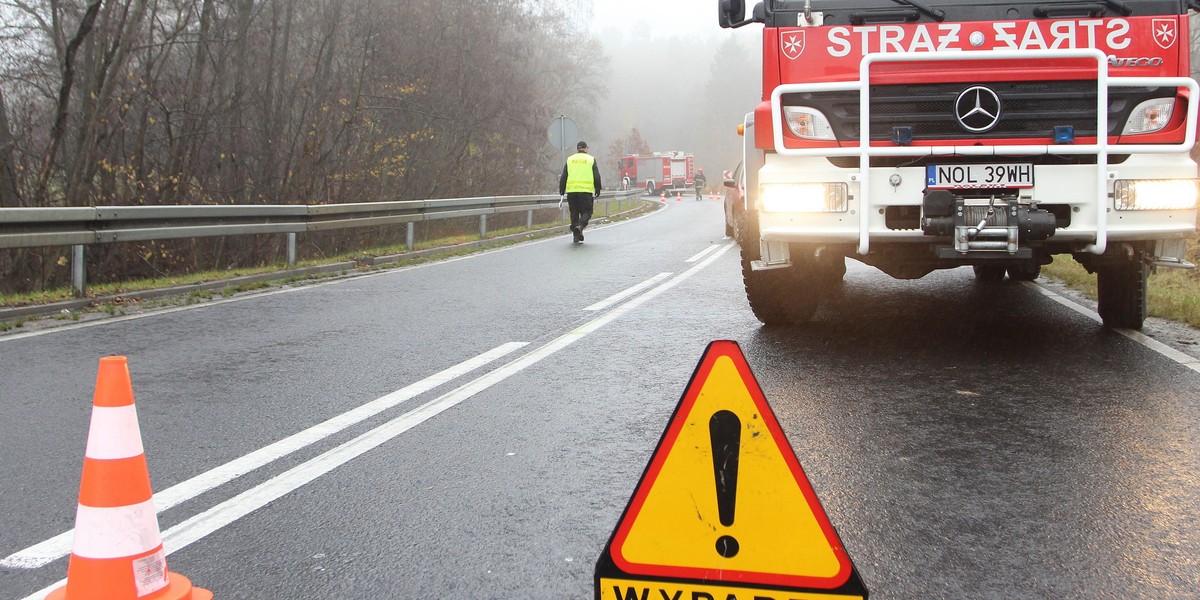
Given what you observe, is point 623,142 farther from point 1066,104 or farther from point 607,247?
point 1066,104

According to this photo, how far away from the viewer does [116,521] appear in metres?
2.92

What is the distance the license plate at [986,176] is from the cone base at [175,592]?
183 inches

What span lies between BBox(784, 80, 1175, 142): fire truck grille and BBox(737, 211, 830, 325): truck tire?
4.54ft

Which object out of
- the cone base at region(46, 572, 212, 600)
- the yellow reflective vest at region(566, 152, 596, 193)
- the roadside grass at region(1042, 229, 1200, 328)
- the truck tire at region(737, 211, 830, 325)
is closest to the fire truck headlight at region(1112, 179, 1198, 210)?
the roadside grass at region(1042, 229, 1200, 328)

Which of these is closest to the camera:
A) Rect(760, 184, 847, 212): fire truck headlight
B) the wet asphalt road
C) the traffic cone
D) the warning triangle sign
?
the warning triangle sign

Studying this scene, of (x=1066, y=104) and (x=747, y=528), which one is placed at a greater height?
(x=1066, y=104)

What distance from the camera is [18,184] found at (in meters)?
14.1

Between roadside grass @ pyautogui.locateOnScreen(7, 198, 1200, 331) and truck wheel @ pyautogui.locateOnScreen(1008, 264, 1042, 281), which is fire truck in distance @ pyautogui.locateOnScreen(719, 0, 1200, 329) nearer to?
roadside grass @ pyautogui.locateOnScreen(7, 198, 1200, 331)

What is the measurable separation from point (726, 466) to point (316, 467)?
2287mm

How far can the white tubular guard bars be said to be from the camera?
19.8 ft

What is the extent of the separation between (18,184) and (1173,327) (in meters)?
13.6

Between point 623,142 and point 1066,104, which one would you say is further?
point 623,142

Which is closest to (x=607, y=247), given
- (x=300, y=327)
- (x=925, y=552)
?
(x=300, y=327)

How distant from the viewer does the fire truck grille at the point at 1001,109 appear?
617 cm
